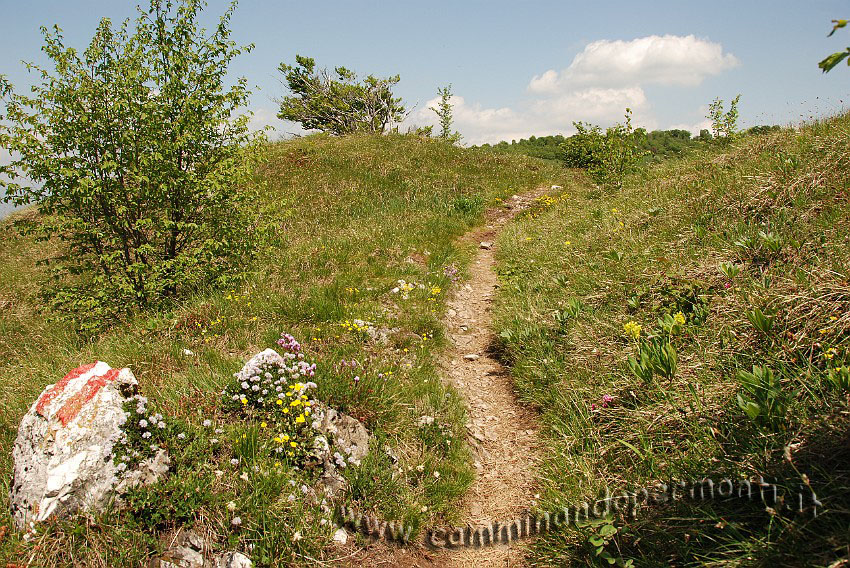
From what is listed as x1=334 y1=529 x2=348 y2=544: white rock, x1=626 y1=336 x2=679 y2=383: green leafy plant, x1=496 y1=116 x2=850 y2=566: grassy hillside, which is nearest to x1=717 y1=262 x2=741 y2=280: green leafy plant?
x1=496 y1=116 x2=850 y2=566: grassy hillside

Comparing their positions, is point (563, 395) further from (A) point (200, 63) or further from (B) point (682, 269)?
(A) point (200, 63)

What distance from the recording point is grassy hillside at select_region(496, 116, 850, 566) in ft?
9.48

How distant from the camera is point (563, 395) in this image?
511 cm

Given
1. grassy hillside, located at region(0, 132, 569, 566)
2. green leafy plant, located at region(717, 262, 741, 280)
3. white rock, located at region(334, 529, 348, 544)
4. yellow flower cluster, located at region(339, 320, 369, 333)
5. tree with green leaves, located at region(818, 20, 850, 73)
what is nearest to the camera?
tree with green leaves, located at region(818, 20, 850, 73)

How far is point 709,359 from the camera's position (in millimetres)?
4145

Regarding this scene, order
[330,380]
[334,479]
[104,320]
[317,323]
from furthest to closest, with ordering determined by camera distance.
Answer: [104,320] → [317,323] → [330,380] → [334,479]

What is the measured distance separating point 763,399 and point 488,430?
294cm

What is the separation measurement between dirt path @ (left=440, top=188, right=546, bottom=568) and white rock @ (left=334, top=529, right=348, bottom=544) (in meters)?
0.87

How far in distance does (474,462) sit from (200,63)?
316 inches

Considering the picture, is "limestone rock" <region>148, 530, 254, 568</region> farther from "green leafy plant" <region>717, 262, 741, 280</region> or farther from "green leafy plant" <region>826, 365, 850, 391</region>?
"green leafy plant" <region>717, 262, 741, 280</region>

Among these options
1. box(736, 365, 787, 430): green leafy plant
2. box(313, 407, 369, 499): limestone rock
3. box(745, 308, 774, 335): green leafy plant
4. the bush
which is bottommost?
box(313, 407, 369, 499): limestone rock

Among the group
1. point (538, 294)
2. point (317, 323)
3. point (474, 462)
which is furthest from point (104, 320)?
point (538, 294)

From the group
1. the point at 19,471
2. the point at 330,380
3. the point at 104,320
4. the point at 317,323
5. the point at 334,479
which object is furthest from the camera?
the point at 104,320

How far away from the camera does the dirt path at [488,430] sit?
419 centimetres
